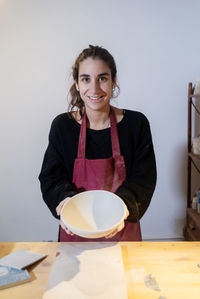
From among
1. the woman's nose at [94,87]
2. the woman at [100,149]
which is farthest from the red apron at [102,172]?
the woman's nose at [94,87]

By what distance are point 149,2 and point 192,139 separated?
81cm

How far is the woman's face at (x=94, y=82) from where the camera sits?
104cm

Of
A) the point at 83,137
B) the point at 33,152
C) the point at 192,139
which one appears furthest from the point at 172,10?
the point at 33,152

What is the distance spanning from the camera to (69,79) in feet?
5.02

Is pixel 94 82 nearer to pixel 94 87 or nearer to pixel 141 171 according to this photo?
pixel 94 87

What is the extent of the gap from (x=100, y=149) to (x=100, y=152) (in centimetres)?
1

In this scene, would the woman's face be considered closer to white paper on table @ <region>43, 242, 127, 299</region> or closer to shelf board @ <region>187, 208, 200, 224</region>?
white paper on table @ <region>43, 242, 127, 299</region>

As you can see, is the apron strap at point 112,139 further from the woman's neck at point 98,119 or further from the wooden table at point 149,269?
the wooden table at point 149,269

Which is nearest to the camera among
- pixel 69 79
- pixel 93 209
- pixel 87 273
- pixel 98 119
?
pixel 87 273

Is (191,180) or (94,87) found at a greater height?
(94,87)

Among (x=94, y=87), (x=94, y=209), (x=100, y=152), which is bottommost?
(x=94, y=209)

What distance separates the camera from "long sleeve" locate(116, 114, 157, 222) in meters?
1.04

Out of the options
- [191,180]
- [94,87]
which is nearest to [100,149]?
[94,87]

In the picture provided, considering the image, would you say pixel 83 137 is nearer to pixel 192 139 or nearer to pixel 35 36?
pixel 35 36
